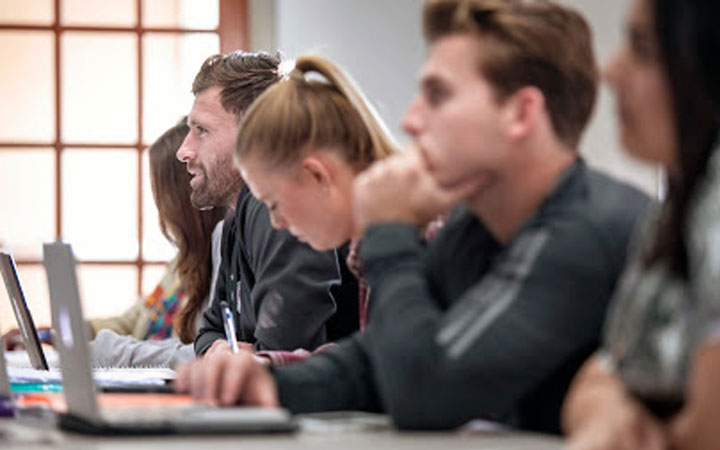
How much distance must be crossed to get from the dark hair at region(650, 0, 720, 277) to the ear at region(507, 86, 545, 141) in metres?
0.34

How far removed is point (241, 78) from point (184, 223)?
563 mm

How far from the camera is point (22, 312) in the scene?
311cm

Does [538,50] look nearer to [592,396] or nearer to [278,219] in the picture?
[592,396]

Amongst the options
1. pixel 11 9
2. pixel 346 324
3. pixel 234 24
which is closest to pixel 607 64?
pixel 346 324

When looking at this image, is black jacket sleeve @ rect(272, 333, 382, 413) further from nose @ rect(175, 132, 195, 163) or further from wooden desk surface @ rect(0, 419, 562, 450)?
nose @ rect(175, 132, 195, 163)

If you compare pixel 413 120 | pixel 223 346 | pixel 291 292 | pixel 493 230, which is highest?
pixel 413 120

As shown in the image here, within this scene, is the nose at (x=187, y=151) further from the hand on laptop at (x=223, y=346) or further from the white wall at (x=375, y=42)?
the white wall at (x=375, y=42)

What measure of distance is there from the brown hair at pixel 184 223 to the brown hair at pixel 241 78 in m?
0.47

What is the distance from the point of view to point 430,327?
1.48 m

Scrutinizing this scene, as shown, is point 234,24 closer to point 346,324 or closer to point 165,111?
point 165,111

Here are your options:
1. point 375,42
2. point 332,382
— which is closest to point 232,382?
point 332,382

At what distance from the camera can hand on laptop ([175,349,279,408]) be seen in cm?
168

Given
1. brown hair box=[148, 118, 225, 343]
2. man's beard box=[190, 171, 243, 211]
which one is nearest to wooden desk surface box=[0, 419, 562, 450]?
man's beard box=[190, 171, 243, 211]

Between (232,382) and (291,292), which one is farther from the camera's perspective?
(291,292)
